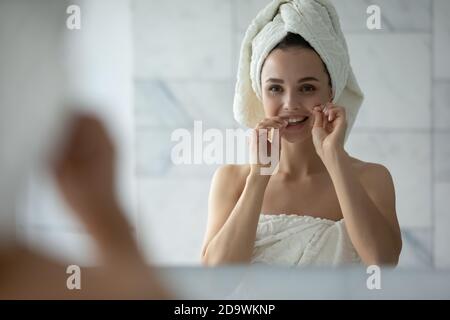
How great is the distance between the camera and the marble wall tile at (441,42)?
118 cm

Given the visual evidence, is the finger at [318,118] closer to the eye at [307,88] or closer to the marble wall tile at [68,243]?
the eye at [307,88]

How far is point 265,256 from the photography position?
45.2 inches

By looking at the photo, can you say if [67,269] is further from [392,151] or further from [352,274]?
[392,151]

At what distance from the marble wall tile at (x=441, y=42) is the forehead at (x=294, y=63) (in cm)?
23

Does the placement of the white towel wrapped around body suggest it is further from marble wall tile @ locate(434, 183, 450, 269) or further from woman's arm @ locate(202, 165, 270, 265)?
marble wall tile @ locate(434, 183, 450, 269)

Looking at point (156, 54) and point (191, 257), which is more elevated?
point (156, 54)

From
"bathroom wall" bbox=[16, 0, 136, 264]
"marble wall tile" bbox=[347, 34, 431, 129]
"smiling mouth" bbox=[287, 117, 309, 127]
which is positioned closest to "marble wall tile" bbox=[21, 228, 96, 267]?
"bathroom wall" bbox=[16, 0, 136, 264]

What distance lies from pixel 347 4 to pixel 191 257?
550mm

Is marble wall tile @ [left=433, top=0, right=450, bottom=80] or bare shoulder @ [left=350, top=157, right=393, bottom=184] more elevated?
marble wall tile @ [left=433, top=0, right=450, bottom=80]

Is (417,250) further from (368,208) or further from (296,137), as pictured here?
(296,137)

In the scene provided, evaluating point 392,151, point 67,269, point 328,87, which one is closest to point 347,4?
point 328,87

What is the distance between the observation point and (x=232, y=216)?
1.15m

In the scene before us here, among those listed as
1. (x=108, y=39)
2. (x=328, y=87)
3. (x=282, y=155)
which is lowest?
(x=282, y=155)

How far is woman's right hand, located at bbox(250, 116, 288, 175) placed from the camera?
116 centimetres
